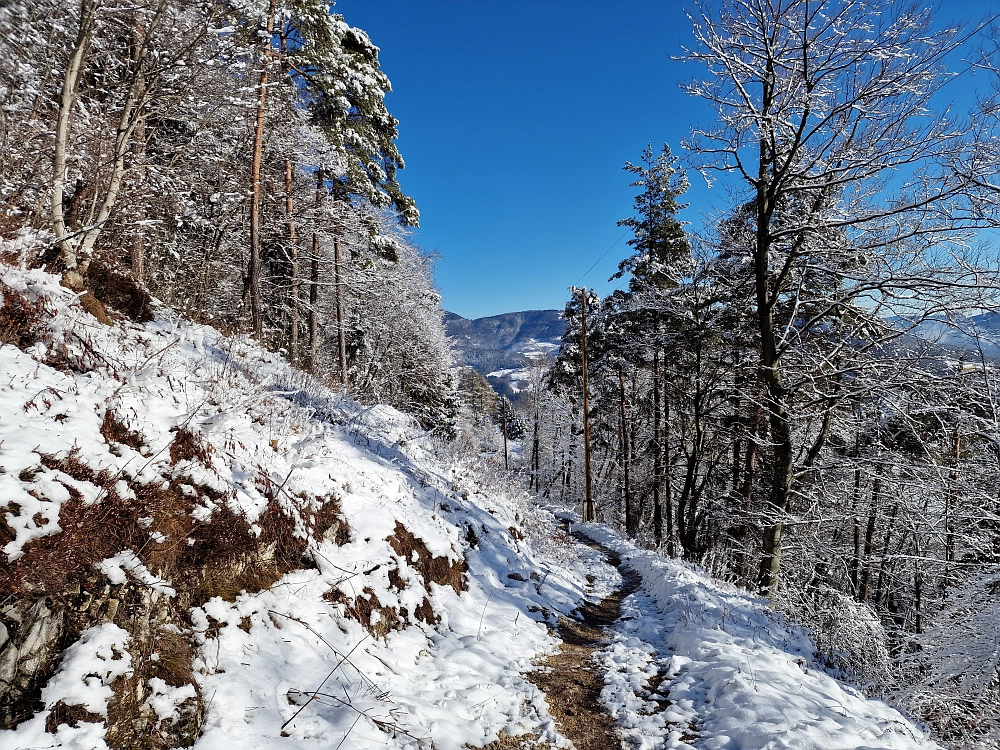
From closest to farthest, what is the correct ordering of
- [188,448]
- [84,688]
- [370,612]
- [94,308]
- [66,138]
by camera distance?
[84,688] → [188,448] → [370,612] → [66,138] → [94,308]

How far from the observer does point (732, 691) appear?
4711 millimetres

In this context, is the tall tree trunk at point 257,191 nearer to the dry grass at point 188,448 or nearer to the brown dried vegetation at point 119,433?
the dry grass at point 188,448

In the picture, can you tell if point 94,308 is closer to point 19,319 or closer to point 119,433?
point 19,319

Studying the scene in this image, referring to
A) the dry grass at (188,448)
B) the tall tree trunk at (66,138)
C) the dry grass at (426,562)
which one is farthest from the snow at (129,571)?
the tall tree trunk at (66,138)

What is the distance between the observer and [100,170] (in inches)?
273

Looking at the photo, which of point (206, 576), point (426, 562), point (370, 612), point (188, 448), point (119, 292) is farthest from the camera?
point (119, 292)

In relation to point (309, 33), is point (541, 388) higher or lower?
lower

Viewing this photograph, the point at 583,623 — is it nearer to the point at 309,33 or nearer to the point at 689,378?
the point at 689,378

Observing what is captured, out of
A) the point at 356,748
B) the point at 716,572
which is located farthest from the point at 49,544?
the point at 716,572

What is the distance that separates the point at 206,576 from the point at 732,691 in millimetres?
5069

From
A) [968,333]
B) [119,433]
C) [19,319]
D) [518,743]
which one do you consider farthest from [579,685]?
[968,333]

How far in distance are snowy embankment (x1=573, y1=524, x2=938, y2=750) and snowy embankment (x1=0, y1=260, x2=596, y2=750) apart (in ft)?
3.53

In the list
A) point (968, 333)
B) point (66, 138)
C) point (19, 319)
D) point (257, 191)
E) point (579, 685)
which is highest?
point (257, 191)

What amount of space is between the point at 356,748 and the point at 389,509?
3.30 m
